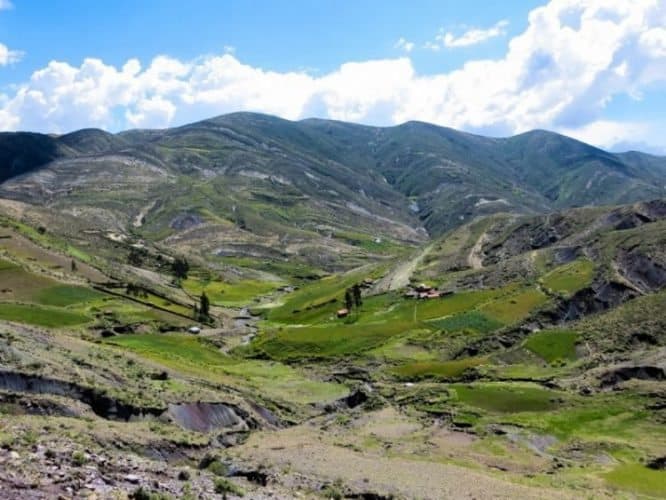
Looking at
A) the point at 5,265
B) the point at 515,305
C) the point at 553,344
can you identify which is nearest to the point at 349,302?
the point at 515,305

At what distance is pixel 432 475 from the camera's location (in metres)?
43.3

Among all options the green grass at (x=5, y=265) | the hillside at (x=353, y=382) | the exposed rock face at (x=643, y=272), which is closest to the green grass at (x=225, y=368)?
the hillside at (x=353, y=382)

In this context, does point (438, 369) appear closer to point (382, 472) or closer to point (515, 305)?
point (515, 305)

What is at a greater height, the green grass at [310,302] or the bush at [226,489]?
the bush at [226,489]

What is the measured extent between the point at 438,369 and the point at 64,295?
76.6 metres

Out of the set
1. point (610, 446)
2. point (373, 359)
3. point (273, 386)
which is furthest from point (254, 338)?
point (610, 446)

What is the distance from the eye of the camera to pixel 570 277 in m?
134

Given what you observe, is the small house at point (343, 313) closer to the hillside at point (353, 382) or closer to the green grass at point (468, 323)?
the hillside at point (353, 382)

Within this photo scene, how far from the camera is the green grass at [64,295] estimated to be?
12601 centimetres

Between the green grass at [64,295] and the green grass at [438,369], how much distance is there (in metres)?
66.7

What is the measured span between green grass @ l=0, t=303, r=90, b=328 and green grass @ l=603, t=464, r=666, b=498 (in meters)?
83.5

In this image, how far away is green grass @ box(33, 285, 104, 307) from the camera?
126 metres

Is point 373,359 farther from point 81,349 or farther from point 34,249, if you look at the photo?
point 34,249

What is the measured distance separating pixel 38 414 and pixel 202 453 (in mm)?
10408
